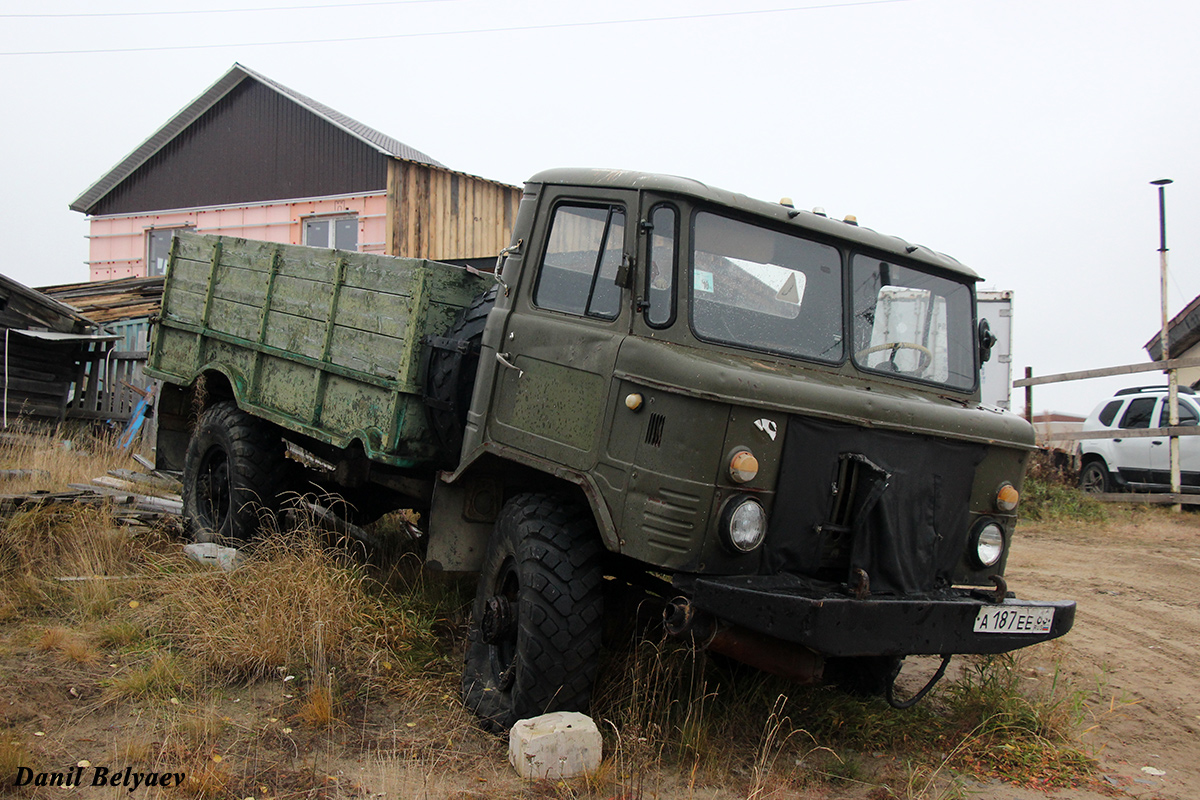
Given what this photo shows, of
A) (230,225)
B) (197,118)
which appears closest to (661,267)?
(230,225)

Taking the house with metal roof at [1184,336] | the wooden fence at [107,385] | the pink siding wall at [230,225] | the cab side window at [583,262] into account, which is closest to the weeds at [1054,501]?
the house with metal roof at [1184,336]

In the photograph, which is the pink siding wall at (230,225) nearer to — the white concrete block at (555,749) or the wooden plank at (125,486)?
the wooden plank at (125,486)

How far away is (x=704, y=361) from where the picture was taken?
3.75 meters

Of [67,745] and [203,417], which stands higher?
[203,417]

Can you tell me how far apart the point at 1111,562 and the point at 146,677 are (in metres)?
8.47

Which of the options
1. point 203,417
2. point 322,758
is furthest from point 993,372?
point 322,758

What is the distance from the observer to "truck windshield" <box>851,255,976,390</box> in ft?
14.9

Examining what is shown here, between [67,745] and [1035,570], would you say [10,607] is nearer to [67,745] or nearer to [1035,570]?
[67,745]

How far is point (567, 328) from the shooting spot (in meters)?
4.37

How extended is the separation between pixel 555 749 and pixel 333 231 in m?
17.0

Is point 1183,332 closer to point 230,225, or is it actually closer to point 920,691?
point 920,691

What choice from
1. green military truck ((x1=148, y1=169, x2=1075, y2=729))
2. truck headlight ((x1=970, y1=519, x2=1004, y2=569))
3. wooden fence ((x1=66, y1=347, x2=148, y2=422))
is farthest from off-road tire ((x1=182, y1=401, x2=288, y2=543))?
wooden fence ((x1=66, y1=347, x2=148, y2=422))

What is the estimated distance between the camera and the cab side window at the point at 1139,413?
13.8 meters

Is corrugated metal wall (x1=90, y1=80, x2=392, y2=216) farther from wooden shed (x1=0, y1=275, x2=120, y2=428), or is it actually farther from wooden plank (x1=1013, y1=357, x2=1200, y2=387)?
wooden plank (x1=1013, y1=357, x2=1200, y2=387)
